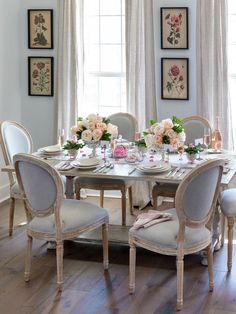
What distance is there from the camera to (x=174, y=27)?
6.25 metres

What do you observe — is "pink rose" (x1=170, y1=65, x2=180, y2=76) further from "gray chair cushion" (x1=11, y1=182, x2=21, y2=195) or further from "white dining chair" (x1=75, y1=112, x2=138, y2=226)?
"gray chair cushion" (x1=11, y1=182, x2=21, y2=195)

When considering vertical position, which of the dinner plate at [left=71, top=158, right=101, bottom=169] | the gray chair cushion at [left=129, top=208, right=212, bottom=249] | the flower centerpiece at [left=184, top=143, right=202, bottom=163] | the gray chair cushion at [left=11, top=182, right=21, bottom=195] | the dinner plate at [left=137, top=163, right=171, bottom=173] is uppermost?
the flower centerpiece at [left=184, top=143, right=202, bottom=163]

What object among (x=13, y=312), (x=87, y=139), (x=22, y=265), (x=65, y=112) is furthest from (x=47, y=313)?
(x=65, y=112)

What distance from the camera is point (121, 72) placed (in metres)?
Answer: 6.64

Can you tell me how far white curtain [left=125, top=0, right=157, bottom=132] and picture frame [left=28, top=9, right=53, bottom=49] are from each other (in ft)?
3.01

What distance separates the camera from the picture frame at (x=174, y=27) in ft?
20.3

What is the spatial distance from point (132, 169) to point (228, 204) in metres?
0.78

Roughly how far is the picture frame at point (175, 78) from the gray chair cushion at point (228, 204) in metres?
1.88

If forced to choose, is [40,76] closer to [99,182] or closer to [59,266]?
[99,182]

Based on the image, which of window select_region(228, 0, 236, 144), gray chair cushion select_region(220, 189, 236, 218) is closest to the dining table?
gray chair cushion select_region(220, 189, 236, 218)

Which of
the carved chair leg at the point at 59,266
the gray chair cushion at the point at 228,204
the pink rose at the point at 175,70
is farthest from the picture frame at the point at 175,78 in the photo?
the carved chair leg at the point at 59,266

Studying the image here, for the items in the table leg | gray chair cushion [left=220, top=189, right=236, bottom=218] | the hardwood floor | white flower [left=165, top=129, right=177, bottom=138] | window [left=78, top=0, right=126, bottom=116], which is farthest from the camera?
window [left=78, top=0, right=126, bottom=116]

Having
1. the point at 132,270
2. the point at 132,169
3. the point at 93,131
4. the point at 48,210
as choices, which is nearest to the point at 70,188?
the point at 93,131

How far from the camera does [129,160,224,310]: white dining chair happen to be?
393cm
